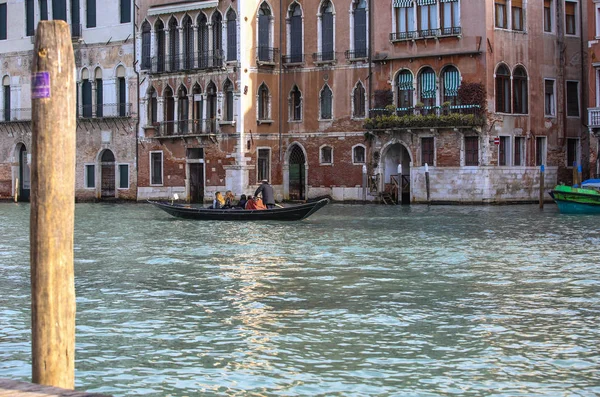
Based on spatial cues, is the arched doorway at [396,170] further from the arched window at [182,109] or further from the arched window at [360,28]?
the arched window at [182,109]

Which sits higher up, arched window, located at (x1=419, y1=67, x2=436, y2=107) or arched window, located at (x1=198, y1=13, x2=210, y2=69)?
arched window, located at (x1=198, y1=13, x2=210, y2=69)

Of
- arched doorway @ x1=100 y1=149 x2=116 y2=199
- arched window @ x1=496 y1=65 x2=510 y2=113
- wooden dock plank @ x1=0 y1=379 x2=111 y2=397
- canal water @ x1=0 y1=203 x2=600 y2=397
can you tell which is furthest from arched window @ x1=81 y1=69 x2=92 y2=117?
wooden dock plank @ x1=0 y1=379 x2=111 y2=397

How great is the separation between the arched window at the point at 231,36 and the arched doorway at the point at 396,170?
5.87m

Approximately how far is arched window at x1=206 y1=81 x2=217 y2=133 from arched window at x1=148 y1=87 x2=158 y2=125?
257 centimetres

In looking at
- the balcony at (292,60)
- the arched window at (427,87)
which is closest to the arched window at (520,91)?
the arched window at (427,87)

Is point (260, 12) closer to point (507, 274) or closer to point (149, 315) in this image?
point (507, 274)

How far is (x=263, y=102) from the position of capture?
115ft

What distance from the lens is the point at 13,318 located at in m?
10.1

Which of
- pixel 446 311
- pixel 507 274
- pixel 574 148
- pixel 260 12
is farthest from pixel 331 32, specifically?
pixel 446 311

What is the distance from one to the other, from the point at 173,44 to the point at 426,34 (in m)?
9.23

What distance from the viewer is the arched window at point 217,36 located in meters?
34.7

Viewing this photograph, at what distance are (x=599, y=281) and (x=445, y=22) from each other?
19.9 meters

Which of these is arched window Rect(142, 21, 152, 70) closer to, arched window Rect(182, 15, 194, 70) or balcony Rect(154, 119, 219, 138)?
arched window Rect(182, 15, 194, 70)

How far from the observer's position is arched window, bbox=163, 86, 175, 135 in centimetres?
3634
